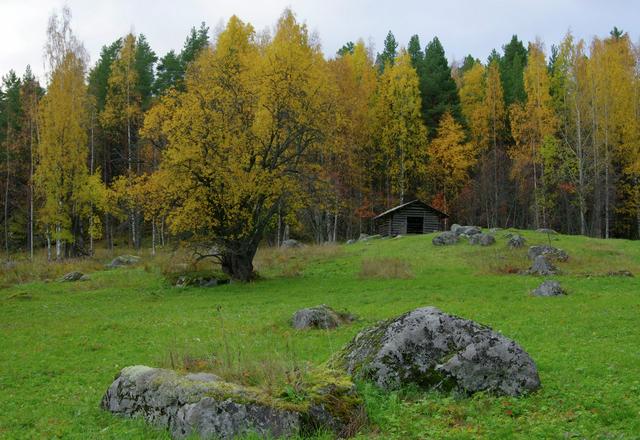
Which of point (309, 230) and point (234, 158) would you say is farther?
point (309, 230)

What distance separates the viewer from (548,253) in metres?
30.8

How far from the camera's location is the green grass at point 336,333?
24.1 feet

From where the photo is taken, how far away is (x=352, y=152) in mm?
54250

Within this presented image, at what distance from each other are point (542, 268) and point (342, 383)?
72.6 feet

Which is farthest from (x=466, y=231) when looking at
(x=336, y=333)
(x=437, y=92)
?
(x=437, y=92)

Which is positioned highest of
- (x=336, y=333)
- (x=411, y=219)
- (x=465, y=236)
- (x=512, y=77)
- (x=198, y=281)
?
(x=512, y=77)

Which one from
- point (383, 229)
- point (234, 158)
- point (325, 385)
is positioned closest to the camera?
point (325, 385)

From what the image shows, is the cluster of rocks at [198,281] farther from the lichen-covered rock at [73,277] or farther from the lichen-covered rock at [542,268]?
the lichen-covered rock at [542,268]

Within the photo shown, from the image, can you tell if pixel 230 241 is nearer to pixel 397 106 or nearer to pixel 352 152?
pixel 352 152

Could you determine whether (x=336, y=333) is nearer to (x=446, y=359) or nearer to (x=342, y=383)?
(x=446, y=359)

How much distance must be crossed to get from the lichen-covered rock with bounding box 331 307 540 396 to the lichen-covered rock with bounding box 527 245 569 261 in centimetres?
2339

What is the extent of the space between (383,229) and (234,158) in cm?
2732

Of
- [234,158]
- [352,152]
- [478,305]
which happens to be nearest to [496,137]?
[352,152]

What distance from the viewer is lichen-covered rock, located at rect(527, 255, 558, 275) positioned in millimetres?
26812
